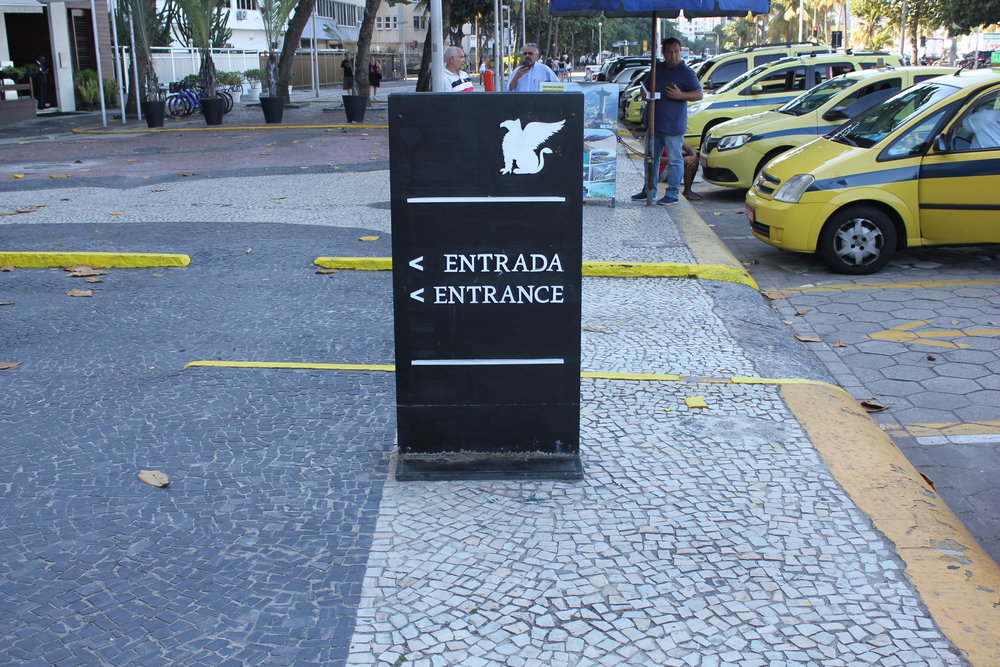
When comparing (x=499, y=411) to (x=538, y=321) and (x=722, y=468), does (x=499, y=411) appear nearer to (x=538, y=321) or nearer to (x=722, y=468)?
(x=538, y=321)

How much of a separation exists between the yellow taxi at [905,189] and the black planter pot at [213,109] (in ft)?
61.9

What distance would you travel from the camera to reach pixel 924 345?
696 centimetres

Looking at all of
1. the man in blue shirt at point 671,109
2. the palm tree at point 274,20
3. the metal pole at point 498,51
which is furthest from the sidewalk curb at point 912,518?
the palm tree at point 274,20

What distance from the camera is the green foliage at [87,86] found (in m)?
30.6

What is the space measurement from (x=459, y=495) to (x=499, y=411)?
41 centimetres

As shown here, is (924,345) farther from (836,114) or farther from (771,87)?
(771,87)

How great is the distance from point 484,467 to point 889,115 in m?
6.99

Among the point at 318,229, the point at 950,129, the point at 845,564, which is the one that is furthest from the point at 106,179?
the point at 845,564

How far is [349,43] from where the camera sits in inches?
3275

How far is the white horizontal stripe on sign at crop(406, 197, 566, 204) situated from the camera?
3.96m

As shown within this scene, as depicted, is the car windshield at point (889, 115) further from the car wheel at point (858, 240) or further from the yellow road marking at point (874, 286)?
the yellow road marking at point (874, 286)

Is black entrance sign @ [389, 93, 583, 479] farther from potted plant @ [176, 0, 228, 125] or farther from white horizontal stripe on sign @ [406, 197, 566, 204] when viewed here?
potted plant @ [176, 0, 228, 125]

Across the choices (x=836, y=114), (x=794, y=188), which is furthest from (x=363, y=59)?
(x=794, y=188)

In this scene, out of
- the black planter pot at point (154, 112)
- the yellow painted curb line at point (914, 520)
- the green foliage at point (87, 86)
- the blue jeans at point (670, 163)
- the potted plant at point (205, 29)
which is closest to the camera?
the yellow painted curb line at point (914, 520)
